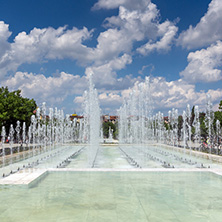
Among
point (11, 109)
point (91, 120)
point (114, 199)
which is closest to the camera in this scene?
point (114, 199)

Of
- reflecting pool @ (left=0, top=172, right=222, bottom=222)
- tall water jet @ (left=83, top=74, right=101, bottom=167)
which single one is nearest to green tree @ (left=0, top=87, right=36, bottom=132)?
tall water jet @ (left=83, top=74, right=101, bottom=167)

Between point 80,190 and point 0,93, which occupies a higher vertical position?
point 0,93

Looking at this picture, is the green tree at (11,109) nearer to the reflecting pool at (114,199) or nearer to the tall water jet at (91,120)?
the tall water jet at (91,120)

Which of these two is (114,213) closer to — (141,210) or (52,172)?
(141,210)

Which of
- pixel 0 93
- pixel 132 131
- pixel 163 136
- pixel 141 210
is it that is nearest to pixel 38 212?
pixel 141 210

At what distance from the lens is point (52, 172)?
36.4 feet

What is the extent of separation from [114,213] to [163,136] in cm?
5380

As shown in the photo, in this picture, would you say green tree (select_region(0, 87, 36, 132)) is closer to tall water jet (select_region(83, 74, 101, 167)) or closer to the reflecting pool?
tall water jet (select_region(83, 74, 101, 167))

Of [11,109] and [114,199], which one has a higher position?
[11,109]

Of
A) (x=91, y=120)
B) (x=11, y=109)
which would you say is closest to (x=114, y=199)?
(x=91, y=120)

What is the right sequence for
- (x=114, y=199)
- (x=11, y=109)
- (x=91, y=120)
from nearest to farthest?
(x=114, y=199) < (x=91, y=120) < (x=11, y=109)

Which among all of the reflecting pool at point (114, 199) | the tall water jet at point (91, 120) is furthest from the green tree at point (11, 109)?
the reflecting pool at point (114, 199)

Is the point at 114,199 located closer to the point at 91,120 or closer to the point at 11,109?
the point at 91,120

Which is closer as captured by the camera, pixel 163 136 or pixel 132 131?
pixel 132 131
